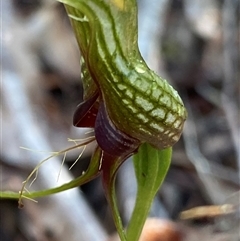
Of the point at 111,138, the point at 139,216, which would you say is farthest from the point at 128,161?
the point at 111,138

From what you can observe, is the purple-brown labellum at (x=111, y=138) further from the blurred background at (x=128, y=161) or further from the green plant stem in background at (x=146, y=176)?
the blurred background at (x=128, y=161)

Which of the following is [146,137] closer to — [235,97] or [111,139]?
[111,139]

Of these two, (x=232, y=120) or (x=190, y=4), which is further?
(x=190, y=4)

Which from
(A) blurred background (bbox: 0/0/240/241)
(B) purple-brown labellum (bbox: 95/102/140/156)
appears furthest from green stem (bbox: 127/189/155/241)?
(A) blurred background (bbox: 0/0/240/241)

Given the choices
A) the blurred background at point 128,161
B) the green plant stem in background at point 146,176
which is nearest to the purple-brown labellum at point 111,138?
the green plant stem in background at point 146,176

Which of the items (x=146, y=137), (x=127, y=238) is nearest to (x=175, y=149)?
(x=127, y=238)

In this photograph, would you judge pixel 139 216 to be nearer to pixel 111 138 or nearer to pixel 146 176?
pixel 146 176
